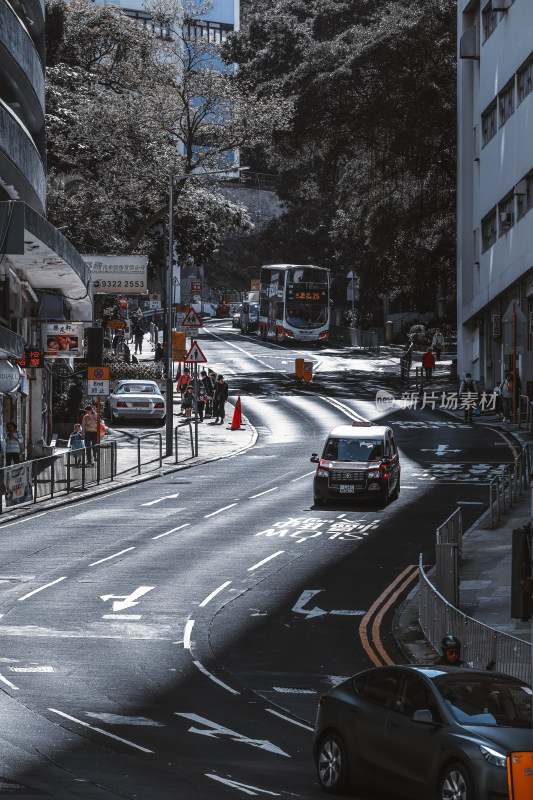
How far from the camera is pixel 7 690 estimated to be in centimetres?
1794

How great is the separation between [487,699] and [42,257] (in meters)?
29.7

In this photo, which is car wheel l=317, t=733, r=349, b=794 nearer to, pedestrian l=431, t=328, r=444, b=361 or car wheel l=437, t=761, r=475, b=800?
car wheel l=437, t=761, r=475, b=800

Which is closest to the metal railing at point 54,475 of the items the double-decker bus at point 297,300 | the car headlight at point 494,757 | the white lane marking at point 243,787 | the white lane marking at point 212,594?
the white lane marking at point 212,594

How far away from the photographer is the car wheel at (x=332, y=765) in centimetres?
1333

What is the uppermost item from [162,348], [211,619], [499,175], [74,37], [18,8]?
[74,37]

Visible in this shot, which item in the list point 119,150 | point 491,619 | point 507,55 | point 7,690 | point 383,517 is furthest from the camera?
point 119,150

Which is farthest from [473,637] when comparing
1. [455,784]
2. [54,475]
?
[54,475]

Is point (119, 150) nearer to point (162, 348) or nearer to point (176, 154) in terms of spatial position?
point (176, 154)

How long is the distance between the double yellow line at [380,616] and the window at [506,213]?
32.0m

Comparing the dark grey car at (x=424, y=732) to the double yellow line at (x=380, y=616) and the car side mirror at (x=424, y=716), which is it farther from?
the double yellow line at (x=380, y=616)

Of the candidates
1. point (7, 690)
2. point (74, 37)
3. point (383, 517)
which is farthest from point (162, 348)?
point (7, 690)

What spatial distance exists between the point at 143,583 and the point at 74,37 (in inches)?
2407

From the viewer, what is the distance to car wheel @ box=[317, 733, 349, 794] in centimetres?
1333

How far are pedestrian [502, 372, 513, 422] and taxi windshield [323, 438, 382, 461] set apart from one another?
1829 centimetres
